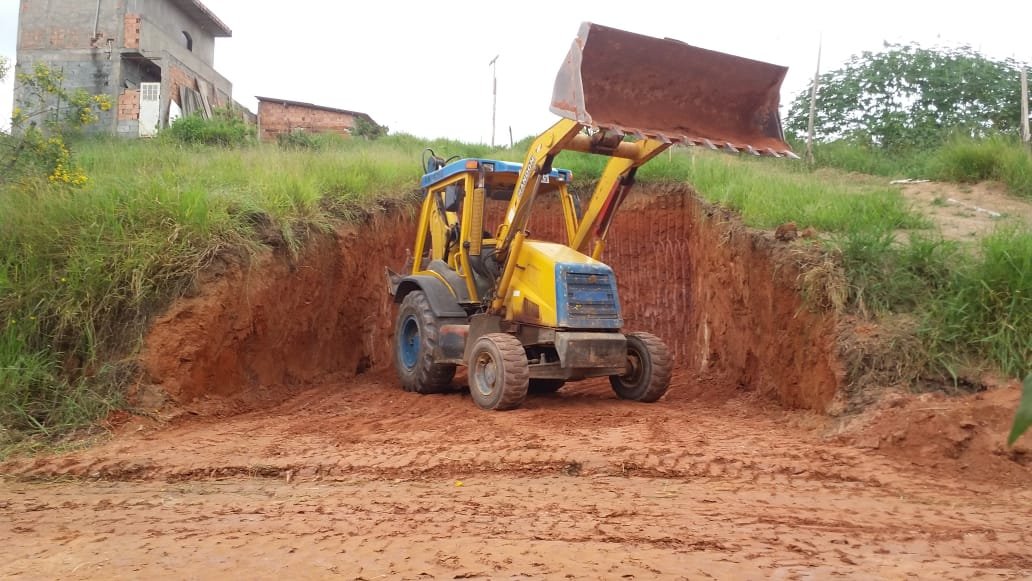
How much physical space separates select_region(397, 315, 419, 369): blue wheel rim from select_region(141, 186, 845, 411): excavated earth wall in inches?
45.9

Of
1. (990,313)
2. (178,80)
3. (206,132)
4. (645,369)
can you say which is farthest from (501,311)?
(178,80)

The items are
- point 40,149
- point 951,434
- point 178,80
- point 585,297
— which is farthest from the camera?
point 178,80

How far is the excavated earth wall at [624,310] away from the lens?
716cm

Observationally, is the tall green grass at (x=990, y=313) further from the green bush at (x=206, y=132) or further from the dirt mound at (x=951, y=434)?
the green bush at (x=206, y=132)

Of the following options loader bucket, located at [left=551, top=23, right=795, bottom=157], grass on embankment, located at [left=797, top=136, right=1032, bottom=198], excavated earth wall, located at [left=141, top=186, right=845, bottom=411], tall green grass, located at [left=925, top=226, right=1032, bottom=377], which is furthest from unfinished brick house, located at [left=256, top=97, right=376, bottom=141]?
tall green grass, located at [left=925, top=226, right=1032, bottom=377]

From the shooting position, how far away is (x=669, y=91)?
670cm

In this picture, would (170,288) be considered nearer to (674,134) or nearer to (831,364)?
(674,134)

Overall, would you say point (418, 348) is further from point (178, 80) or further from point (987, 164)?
point (178, 80)

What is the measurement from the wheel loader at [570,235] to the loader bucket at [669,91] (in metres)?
0.01

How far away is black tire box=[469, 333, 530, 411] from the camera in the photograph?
7.00m

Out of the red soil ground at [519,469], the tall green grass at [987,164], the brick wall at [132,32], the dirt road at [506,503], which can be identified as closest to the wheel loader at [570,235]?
the red soil ground at [519,469]

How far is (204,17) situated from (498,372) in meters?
21.4

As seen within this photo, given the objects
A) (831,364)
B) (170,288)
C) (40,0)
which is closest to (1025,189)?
(831,364)

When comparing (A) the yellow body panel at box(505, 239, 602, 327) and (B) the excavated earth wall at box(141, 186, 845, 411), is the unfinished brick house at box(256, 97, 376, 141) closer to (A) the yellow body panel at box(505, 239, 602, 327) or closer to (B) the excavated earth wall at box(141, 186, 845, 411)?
(B) the excavated earth wall at box(141, 186, 845, 411)
